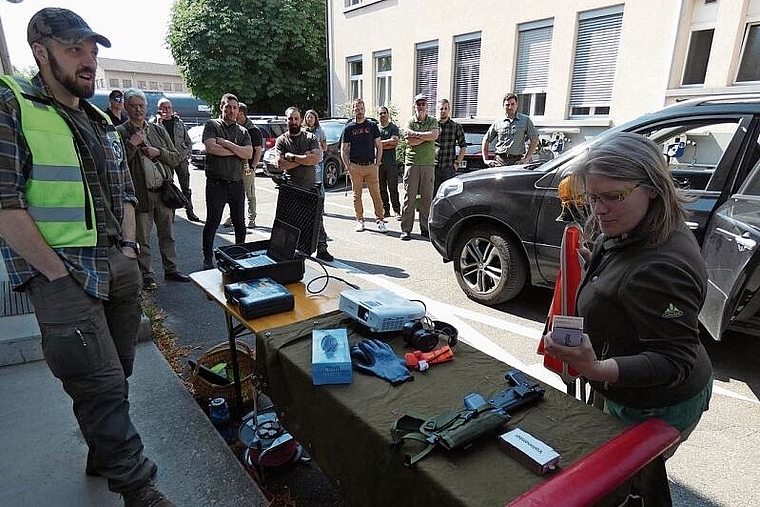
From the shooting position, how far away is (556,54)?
973cm

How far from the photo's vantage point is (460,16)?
38.3 feet

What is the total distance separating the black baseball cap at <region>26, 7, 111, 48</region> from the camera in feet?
5.16

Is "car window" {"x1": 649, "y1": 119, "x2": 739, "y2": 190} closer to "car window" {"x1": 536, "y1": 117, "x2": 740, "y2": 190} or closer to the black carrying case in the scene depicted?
"car window" {"x1": 536, "y1": 117, "x2": 740, "y2": 190}

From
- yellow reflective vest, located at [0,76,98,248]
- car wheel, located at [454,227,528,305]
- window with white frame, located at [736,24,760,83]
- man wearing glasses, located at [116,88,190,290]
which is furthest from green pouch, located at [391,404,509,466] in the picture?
window with white frame, located at [736,24,760,83]

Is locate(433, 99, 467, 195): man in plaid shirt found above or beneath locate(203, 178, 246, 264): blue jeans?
above

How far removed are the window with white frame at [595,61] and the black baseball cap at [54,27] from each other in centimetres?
954

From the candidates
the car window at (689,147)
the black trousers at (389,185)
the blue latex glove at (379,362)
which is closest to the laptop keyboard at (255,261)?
the blue latex glove at (379,362)

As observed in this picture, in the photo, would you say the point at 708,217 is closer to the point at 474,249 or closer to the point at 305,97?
the point at 474,249

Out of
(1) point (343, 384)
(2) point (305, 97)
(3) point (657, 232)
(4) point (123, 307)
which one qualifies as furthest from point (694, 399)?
(2) point (305, 97)

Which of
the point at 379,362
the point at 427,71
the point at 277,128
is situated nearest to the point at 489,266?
the point at 379,362

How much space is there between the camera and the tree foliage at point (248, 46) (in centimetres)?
1923

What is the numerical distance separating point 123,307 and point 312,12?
856 inches

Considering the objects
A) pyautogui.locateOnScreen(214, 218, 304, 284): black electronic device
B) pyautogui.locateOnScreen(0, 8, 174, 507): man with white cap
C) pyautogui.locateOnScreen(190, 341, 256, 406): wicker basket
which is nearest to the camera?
pyautogui.locateOnScreen(0, 8, 174, 507): man with white cap

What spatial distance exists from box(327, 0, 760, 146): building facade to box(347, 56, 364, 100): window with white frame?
0.22 metres
